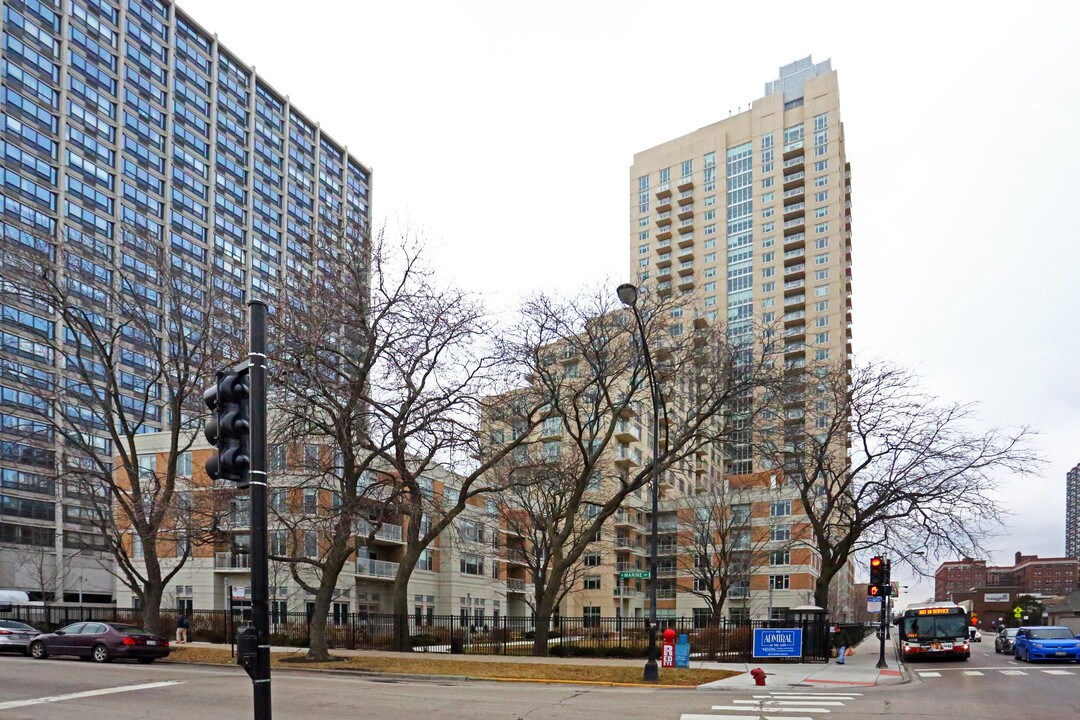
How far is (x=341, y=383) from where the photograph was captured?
26.5m

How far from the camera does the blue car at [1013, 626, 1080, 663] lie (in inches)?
1248

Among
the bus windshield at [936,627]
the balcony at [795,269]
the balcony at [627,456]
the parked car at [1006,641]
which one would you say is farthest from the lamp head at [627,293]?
the balcony at [795,269]

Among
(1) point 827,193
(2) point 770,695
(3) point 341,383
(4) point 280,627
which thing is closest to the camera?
(2) point 770,695

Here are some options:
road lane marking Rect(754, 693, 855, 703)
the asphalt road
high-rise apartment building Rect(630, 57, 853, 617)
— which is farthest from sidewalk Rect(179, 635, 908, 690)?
high-rise apartment building Rect(630, 57, 853, 617)

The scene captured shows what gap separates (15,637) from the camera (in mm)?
29547

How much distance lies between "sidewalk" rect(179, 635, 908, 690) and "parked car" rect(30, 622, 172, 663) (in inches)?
193

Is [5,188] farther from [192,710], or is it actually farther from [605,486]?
[192,710]

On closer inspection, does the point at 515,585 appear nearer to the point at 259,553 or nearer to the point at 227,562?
the point at 227,562

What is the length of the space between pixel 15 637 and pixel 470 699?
2109cm

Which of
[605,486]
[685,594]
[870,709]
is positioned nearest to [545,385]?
[870,709]

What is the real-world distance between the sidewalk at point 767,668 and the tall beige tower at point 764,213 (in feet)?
254

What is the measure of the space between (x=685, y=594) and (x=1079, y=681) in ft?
211

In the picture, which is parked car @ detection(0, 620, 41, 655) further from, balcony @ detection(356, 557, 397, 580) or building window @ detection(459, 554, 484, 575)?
building window @ detection(459, 554, 484, 575)

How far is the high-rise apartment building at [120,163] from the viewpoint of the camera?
7338 cm
